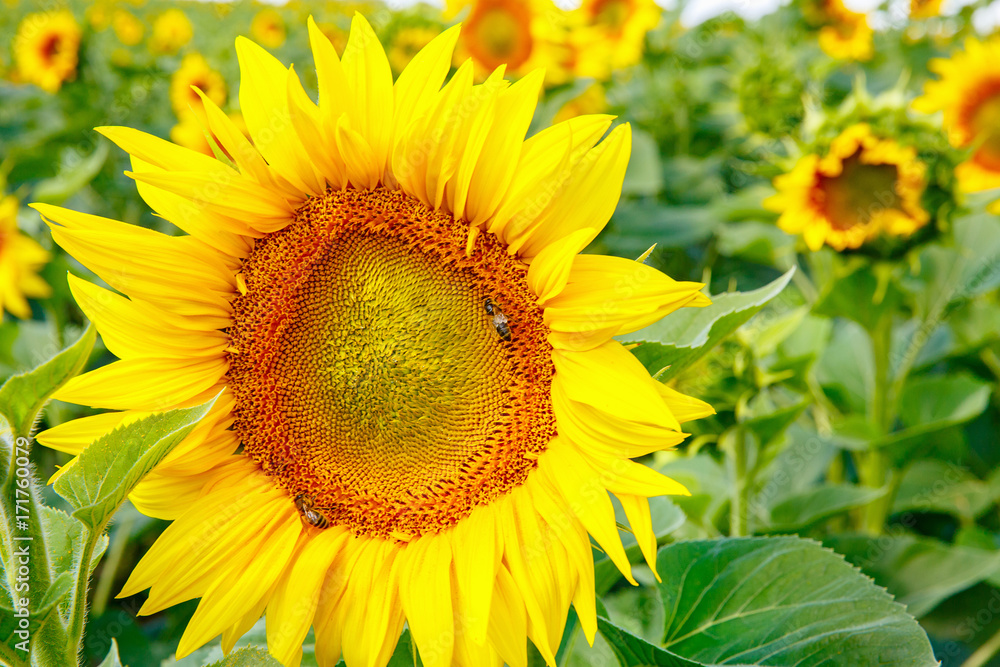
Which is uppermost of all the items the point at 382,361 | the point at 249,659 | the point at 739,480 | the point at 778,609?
the point at 382,361

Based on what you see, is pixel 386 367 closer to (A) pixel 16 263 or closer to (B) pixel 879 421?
(B) pixel 879 421

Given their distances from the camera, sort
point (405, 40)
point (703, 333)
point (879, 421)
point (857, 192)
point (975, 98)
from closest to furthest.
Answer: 1. point (703, 333)
2. point (857, 192)
3. point (879, 421)
4. point (975, 98)
5. point (405, 40)

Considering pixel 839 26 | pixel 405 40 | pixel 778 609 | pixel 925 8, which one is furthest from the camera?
pixel 925 8

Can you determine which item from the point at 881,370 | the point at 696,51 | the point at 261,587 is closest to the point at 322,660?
the point at 261,587

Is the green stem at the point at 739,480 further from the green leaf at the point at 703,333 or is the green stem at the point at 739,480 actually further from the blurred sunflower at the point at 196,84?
the blurred sunflower at the point at 196,84

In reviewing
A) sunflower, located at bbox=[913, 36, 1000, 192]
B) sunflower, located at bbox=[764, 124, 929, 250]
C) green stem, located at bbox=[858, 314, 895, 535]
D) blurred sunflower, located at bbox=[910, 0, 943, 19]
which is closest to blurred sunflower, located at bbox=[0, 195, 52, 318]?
sunflower, located at bbox=[764, 124, 929, 250]

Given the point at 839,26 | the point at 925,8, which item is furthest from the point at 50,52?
the point at 925,8
